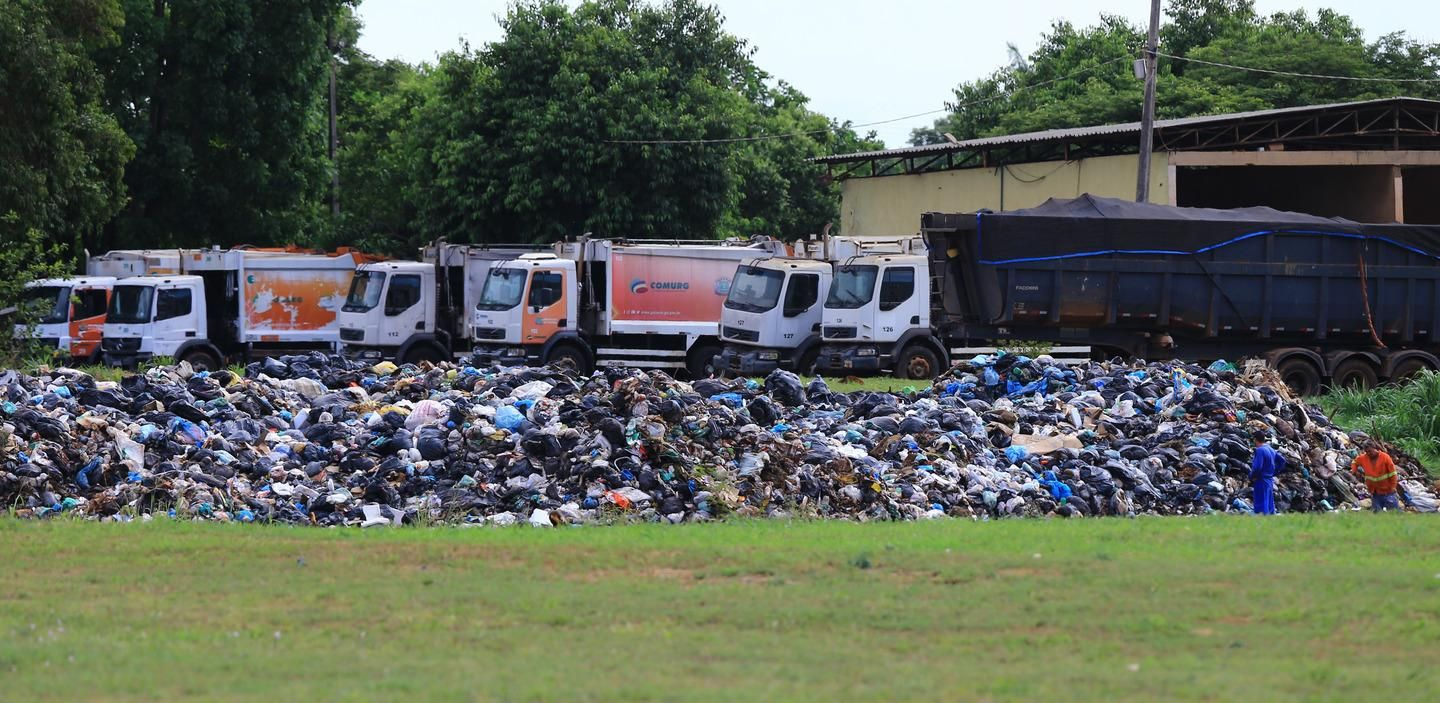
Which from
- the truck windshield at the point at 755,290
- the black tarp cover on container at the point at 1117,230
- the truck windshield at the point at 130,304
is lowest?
the truck windshield at the point at 130,304

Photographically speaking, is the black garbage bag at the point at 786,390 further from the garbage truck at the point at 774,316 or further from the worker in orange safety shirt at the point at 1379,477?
the garbage truck at the point at 774,316

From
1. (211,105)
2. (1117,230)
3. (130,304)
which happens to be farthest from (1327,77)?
(130,304)

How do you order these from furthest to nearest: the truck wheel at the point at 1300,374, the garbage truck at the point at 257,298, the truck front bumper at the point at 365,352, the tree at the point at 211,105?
1. the tree at the point at 211,105
2. the truck front bumper at the point at 365,352
3. the garbage truck at the point at 257,298
4. the truck wheel at the point at 1300,374

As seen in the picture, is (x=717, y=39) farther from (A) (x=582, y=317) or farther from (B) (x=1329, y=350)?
(B) (x=1329, y=350)

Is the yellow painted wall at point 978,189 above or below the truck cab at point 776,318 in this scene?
above

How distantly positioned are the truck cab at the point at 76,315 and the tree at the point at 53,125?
648 millimetres

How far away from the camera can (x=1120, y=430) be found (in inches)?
672

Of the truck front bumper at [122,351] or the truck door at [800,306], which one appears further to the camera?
the truck front bumper at [122,351]

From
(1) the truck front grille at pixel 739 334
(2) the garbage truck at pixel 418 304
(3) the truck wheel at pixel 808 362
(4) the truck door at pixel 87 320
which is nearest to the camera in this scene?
(3) the truck wheel at pixel 808 362

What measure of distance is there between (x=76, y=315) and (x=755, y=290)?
12559mm

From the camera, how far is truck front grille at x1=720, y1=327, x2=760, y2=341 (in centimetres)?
2669

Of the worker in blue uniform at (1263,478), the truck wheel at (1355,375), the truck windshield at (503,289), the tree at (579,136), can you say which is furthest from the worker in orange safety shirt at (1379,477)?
the tree at (579,136)

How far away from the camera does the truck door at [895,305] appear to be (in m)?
26.0

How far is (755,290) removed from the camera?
2702 cm
